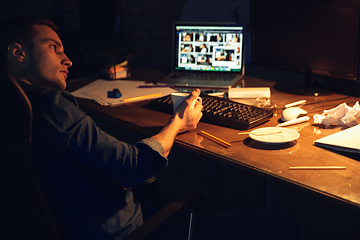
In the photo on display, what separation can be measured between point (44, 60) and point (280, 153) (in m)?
0.72

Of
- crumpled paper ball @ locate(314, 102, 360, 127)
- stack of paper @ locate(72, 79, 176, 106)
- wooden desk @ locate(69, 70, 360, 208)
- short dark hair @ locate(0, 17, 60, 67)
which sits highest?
short dark hair @ locate(0, 17, 60, 67)

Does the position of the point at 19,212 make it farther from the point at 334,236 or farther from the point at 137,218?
the point at 334,236

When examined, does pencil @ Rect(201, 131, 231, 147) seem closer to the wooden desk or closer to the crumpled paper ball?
the wooden desk

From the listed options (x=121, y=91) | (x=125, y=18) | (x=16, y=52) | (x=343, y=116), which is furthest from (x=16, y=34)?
(x=125, y=18)

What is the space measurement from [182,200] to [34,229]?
0.38 m

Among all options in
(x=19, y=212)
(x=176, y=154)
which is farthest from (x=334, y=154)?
(x=176, y=154)

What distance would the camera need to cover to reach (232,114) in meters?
1.21

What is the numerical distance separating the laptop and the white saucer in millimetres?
676

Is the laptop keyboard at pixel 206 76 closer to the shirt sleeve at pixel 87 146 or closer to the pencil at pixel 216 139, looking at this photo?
the pencil at pixel 216 139

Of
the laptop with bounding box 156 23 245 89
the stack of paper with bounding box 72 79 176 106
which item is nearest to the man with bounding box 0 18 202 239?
the stack of paper with bounding box 72 79 176 106

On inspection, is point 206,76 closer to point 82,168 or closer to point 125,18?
point 82,168

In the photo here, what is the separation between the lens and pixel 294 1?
5.05 feet

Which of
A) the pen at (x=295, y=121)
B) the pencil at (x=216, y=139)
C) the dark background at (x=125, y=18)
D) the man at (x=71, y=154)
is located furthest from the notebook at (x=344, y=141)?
the dark background at (x=125, y=18)

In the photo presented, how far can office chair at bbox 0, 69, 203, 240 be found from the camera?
0.62m
